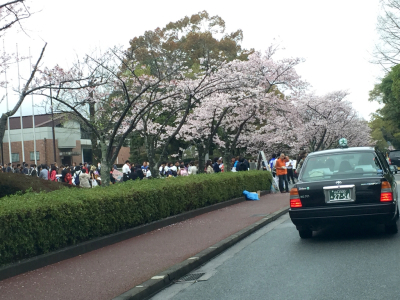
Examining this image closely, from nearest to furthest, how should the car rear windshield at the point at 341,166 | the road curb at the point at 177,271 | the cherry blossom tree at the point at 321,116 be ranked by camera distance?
the road curb at the point at 177,271
the car rear windshield at the point at 341,166
the cherry blossom tree at the point at 321,116

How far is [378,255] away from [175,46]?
4223cm

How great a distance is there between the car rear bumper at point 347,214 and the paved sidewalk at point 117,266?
1.78m

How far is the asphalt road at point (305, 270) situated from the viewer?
5.58m

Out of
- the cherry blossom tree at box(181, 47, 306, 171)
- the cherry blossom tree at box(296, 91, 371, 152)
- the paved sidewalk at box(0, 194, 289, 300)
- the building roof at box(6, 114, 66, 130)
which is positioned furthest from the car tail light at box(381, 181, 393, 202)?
the building roof at box(6, 114, 66, 130)

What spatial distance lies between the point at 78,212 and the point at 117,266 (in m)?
1.77

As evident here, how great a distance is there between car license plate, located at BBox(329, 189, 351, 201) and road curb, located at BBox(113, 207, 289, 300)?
204 centimetres

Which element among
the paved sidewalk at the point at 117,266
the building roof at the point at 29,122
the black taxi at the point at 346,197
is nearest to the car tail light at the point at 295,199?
the black taxi at the point at 346,197

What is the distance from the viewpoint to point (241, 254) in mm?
8328

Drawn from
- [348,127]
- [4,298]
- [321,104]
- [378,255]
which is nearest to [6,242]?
[4,298]

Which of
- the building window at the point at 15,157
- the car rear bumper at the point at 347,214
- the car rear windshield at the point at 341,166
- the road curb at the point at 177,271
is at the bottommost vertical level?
the road curb at the point at 177,271

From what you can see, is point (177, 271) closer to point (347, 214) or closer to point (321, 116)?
point (347, 214)

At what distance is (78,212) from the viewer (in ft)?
28.7

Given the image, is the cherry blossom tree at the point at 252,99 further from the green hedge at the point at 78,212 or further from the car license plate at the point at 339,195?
the car license plate at the point at 339,195

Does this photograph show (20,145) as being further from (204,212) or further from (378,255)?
(378,255)
